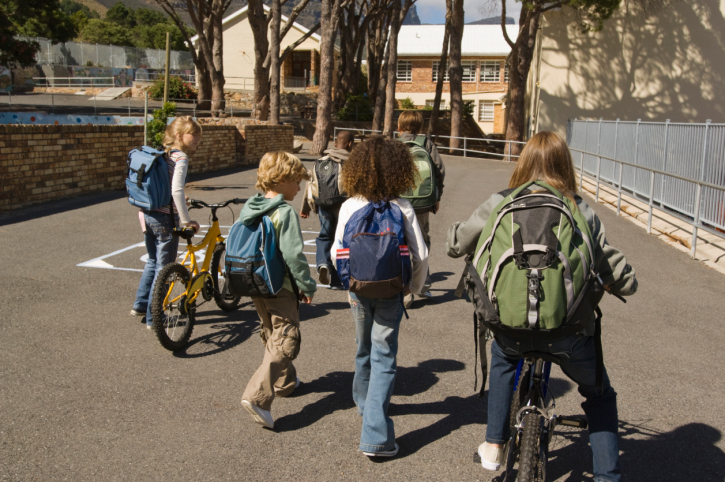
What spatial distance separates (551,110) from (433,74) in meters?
32.0

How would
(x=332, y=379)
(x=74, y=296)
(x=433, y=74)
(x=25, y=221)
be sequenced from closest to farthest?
(x=332, y=379), (x=74, y=296), (x=25, y=221), (x=433, y=74)

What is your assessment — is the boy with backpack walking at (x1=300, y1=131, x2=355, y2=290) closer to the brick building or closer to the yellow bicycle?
the yellow bicycle

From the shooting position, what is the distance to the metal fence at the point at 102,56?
174 feet

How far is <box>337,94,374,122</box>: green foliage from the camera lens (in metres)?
39.8

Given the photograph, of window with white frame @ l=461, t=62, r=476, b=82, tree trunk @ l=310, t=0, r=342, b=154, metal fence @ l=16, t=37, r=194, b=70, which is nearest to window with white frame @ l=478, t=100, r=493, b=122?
window with white frame @ l=461, t=62, r=476, b=82

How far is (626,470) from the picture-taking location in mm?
3586

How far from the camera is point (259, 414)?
3922 millimetres

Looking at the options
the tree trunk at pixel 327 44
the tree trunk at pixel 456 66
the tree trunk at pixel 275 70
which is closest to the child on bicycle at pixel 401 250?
the tree trunk at pixel 327 44

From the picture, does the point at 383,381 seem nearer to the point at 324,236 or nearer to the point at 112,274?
the point at 324,236

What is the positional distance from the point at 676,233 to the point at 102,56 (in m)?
53.9

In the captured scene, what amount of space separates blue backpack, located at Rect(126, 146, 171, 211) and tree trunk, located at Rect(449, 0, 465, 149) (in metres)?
25.4

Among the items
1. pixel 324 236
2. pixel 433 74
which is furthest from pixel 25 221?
pixel 433 74

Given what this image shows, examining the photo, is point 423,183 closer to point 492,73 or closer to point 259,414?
point 259,414

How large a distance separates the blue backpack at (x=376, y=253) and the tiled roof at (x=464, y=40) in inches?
2391
